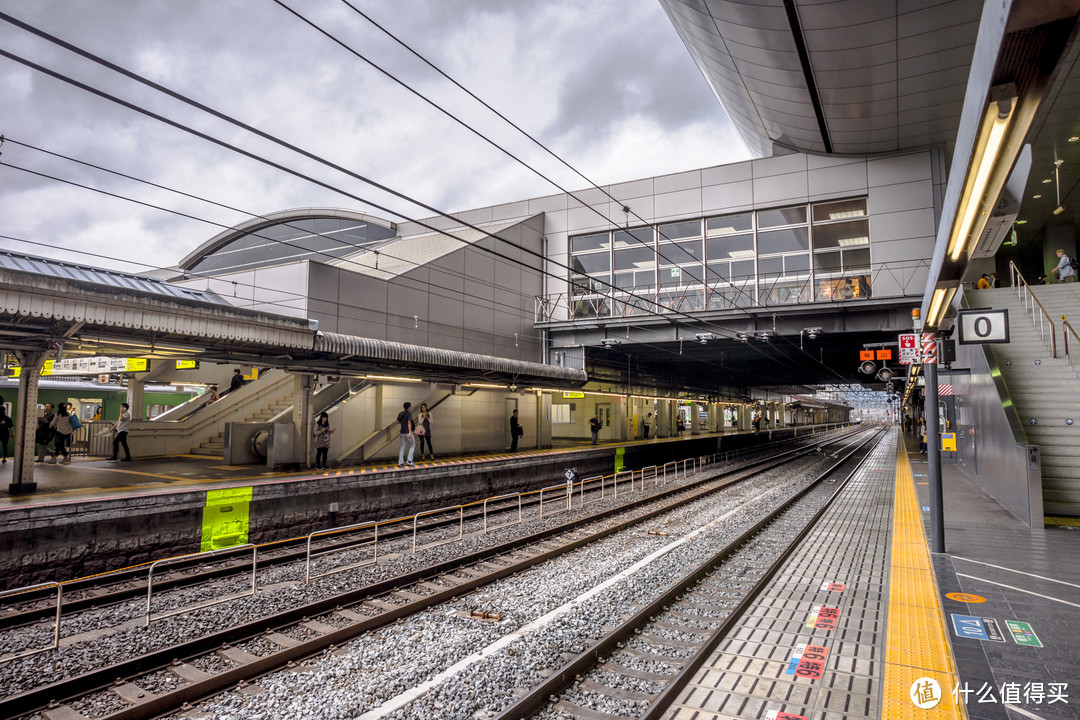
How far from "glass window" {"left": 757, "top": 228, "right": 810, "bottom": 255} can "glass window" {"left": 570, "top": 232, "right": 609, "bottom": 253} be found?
7094 millimetres

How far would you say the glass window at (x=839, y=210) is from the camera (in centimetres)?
2200

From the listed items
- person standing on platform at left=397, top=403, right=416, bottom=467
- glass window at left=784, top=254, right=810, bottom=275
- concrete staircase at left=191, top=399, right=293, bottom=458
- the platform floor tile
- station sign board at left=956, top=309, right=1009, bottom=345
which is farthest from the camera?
glass window at left=784, top=254, right=810, bottom=275

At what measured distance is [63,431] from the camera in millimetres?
14430

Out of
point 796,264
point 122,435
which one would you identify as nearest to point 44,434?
point 122,435

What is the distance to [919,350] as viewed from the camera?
845 centimetres

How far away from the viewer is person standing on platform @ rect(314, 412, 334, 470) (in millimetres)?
14914

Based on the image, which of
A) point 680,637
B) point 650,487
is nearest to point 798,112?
point 650,487

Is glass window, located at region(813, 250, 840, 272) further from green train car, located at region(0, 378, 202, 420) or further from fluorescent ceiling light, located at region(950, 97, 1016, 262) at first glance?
green train car, located at region(0, 378, 202, 420)

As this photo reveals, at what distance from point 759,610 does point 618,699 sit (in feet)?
8.87

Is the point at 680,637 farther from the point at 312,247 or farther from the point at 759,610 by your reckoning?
the point at 312,247

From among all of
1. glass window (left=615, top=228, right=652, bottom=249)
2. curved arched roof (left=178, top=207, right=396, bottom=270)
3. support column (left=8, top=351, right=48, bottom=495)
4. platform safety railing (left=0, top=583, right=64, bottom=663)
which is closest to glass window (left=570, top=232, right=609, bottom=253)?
glass window (left=615, top=228, right=652, bottom=249)

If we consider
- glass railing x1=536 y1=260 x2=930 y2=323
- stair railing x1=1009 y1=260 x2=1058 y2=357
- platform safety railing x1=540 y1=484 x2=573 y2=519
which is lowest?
platform safety railing x1=540 y1=484 x2=573 y2=519

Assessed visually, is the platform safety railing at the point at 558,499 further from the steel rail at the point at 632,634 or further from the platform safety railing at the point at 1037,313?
the platform safety railing at the point at 1037,313

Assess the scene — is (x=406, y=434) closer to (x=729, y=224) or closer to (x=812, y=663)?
(x=812, y=663)
